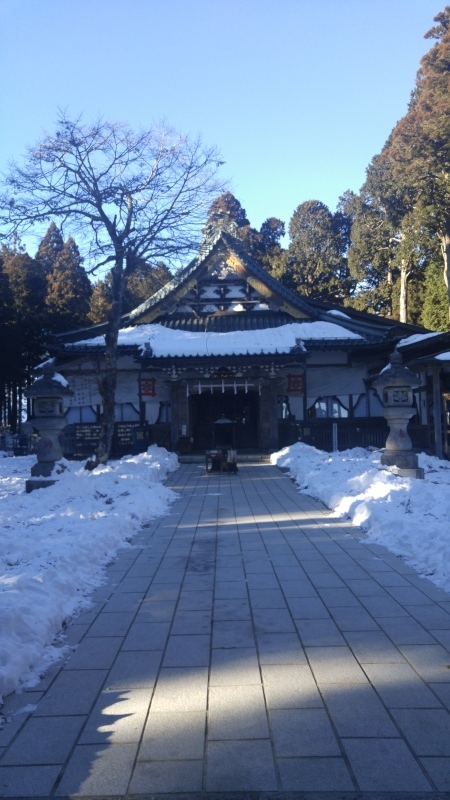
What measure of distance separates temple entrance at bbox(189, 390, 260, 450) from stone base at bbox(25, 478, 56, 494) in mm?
11484

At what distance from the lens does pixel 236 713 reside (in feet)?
11.9

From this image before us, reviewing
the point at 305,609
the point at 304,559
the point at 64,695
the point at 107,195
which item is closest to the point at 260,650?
the point at 305,609

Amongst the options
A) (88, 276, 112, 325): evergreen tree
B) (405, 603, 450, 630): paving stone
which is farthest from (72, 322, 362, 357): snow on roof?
(405, 603, 450, 630): paving stone

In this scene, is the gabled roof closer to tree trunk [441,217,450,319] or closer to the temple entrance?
the temple entrance

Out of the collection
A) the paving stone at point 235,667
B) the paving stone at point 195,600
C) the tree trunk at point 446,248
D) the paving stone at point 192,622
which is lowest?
the paving stone at point 235,667

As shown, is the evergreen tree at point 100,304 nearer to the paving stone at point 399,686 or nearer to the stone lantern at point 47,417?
the stone lantern at point 47,417

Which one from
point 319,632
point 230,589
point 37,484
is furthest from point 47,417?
point 319,632

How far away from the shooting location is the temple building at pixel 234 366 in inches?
865

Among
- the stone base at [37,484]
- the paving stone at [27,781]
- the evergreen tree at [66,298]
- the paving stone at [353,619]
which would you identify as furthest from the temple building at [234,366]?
the paving stone at [27,781]

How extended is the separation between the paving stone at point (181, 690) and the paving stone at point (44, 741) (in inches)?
18.9

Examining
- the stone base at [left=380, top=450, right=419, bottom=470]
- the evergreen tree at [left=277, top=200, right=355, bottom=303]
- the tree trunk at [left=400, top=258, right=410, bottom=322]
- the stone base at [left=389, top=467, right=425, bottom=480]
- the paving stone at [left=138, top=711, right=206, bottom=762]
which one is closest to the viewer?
the paving stone at [left=138, top=711, right=206, bottom=762]

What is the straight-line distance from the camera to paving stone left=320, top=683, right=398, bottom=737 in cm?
338

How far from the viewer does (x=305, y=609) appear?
5523 millimetres

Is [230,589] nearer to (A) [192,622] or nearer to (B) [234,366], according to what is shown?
(A) [192,622]
